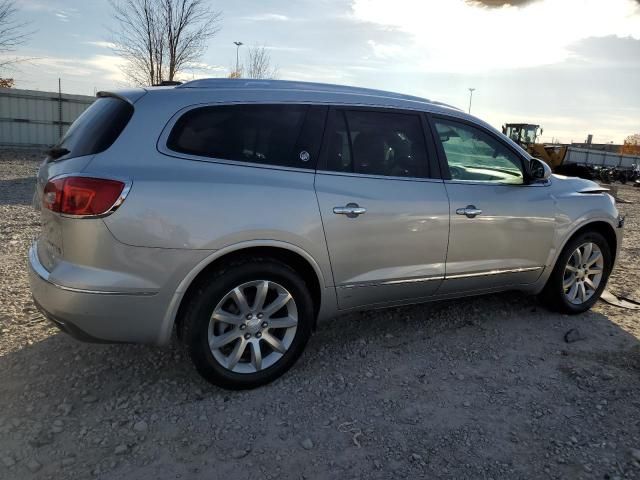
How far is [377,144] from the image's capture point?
3727 millimetres

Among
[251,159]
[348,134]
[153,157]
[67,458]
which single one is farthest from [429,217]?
[67,458]

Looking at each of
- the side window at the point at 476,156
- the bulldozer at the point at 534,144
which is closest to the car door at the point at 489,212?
the side window at the point at 476,156

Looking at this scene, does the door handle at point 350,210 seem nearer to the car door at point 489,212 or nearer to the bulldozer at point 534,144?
the car door at point 489,212

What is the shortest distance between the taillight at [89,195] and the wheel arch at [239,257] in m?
0.58

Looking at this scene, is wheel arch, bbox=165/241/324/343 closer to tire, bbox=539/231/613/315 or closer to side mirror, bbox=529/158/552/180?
side mirror, bbox=529/158/552/180

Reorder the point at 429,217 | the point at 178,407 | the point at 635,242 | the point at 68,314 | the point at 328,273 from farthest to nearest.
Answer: the point at 635,242
the point at 429,217
the point at 328,273
the point at 178,407
the point at 68,314

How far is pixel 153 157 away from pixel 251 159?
1.91 feet

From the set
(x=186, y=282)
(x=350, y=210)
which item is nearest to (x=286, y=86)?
(x=350, y=210)

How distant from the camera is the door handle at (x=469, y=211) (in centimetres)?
393

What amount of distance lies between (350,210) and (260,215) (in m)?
0.63

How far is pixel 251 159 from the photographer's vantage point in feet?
10.7

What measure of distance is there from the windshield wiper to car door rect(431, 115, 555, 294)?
2.52 m

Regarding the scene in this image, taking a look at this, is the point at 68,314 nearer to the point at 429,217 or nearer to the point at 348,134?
the point at 348,134

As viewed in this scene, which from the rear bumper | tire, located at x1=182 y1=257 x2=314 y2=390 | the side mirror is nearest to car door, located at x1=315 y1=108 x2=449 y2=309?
tire, located at x1=182 y1=257 x2=314 y2=390
